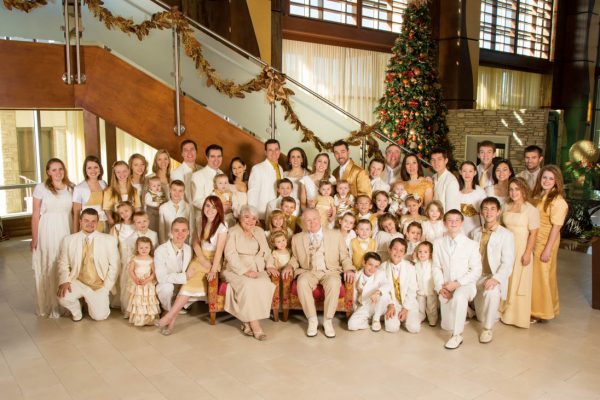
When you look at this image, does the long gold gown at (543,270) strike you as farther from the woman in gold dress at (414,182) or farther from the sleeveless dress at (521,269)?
the woman in gold dress at (414,182)

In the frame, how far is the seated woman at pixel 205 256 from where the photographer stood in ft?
15.9

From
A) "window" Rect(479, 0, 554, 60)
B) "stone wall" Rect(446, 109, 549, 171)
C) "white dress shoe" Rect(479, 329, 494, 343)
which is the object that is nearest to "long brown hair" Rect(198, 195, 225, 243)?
"white dress shoe" Rect(479, 329, 494, 343)

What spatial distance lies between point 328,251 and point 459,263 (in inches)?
47.1

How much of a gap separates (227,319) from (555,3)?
16.4 meters

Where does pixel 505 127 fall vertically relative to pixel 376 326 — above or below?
above

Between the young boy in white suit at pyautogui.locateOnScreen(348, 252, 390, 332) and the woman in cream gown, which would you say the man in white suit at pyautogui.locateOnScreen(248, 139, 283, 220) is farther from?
the woman in cream gown

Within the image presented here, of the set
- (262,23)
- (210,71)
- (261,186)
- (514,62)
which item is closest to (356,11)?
(262,23)

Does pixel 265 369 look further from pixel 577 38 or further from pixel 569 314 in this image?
pixel 577 38

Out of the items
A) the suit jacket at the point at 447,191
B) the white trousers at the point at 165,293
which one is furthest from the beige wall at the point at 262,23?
the white trousers at the point at 165,293

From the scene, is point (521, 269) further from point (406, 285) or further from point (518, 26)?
point (518, 26)

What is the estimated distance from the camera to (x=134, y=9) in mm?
5855

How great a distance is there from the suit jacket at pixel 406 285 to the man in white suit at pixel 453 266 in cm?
20

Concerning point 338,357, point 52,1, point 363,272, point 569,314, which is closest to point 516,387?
point 338,357

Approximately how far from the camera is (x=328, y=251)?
511cm
